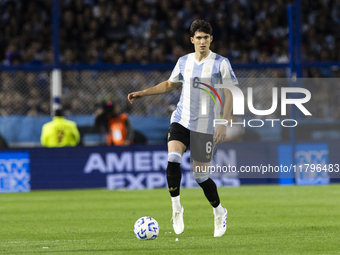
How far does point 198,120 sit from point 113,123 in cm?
729

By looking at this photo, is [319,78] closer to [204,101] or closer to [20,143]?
[20,143]

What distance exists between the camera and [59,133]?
1302cm

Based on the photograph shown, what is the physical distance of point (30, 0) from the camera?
57.6 ft

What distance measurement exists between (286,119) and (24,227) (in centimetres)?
731

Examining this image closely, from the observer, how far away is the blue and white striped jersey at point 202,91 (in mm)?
6645

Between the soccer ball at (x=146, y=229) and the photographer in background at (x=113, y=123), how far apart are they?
7.40 metres

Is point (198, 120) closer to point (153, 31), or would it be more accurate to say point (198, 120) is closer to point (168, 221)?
point (168, 221)

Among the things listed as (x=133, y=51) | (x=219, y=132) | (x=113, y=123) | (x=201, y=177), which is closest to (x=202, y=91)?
(x=219, y=132)

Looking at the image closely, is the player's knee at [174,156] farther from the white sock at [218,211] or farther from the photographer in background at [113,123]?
the photographer in background at [113,123]

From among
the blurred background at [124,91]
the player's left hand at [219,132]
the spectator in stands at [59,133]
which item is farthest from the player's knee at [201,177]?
the spectator in stands at [59,133]

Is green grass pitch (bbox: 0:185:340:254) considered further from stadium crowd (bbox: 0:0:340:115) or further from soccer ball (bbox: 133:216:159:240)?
stadium crowd (bbox: 0:0:340:115)

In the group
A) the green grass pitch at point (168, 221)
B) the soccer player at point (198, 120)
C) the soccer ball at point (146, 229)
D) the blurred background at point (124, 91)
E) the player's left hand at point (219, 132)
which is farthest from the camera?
the blurred background at point (124, 91)

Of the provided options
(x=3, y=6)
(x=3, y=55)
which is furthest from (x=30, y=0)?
(x=3, y=55)

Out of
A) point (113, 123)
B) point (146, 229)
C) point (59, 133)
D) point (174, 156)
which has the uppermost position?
point (113, 123)
